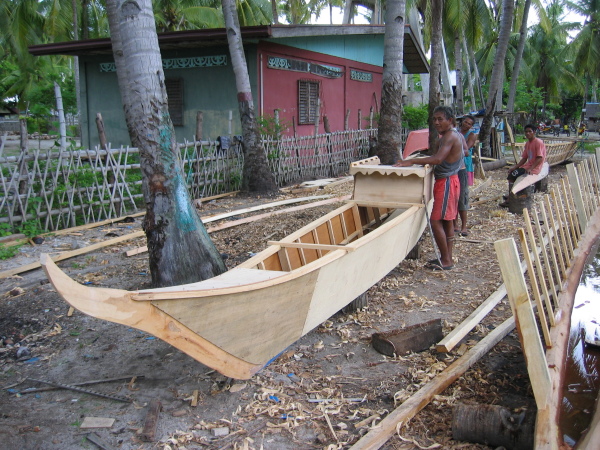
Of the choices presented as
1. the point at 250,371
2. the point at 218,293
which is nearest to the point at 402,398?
the point at 250,371

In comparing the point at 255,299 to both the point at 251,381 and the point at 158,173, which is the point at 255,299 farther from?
the point at 158,173

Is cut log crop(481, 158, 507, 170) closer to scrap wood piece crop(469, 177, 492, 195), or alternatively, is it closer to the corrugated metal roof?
scrap wood piece crop(469, 177, 492, 195)

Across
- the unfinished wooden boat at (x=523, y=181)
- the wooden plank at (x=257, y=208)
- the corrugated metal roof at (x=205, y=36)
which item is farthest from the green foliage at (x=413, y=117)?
the unfinished wooden boat at (x=523, y=181)

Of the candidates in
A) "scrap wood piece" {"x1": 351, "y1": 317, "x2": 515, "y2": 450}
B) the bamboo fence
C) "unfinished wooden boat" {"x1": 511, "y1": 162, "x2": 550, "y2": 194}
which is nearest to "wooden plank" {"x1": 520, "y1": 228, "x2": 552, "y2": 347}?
"scrap wood piece" {"x1": 351, "y1": 317, "x2": 515, "y2": 450}

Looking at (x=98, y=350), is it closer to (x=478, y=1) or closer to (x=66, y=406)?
(x=66, y=406)

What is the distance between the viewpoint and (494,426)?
10.6 ft

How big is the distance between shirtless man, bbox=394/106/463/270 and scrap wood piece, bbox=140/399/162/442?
402 centimetres

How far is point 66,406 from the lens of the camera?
370 cm

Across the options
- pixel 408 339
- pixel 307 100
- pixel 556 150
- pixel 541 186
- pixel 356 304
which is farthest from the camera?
pixel 307 100

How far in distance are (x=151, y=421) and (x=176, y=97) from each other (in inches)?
518

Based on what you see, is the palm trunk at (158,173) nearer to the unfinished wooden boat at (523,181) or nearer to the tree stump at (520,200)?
the unfinished wooden boat at (523,181)

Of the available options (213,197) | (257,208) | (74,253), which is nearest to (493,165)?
(213,197)

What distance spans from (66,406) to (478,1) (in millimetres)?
22202

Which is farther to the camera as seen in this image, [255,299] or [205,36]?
[205,36]
